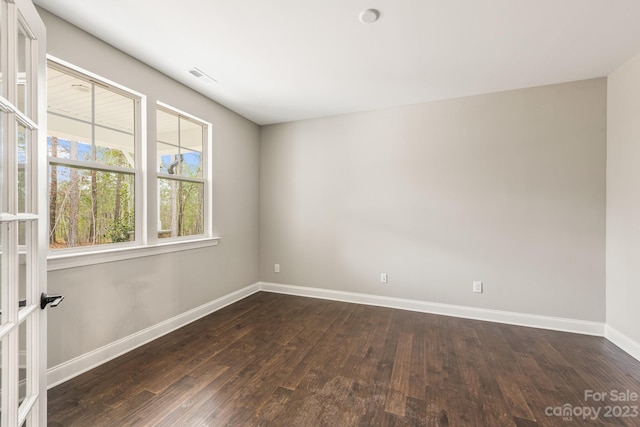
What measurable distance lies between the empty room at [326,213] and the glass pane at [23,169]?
0.01 metres

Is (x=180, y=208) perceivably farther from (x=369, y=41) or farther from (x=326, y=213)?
(x=369, y=41)

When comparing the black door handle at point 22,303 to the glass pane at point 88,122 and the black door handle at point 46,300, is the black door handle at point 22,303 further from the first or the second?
the glass pane at point 88,122

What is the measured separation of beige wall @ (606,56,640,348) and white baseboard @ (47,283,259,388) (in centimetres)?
421

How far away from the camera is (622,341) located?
7.92 feet

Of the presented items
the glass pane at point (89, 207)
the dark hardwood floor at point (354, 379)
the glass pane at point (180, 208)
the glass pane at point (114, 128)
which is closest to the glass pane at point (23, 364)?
the dark hardwood floor at point (354, 379)

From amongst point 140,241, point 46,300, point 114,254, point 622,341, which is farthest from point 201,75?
point 622,341

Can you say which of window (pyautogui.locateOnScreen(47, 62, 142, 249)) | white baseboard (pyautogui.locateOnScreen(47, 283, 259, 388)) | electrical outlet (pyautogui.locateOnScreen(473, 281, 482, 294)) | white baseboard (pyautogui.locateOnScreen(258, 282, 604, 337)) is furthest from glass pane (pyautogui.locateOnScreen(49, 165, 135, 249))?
electrical outlet (pyautogui.locateOnScreen(473, 281, 482, 294))

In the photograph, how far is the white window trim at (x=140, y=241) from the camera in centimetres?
196

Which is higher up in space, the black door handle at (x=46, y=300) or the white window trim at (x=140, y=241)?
the white window trim at (x=140, y=241)

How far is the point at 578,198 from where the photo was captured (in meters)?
2.75

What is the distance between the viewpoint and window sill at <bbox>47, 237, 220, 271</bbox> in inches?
73.8

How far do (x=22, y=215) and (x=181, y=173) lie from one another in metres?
2.12

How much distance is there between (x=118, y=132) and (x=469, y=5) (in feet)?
9.77

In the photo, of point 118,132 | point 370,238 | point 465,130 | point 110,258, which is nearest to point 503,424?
point 370,238
